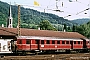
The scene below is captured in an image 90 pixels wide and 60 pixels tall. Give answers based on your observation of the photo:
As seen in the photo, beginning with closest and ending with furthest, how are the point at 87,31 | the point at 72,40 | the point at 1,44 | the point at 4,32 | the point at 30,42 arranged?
1. the point at 30,42
2. the point at 72,40
3. the point at 4,32
4. the point at 1,44
5. the point at 87,31

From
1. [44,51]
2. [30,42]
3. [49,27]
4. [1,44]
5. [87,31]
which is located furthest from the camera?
[87,31]

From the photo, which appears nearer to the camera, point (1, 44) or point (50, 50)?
point (50, 50)

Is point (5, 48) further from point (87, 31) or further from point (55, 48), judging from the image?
point (87, 31)

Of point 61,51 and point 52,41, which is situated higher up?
point 52,41

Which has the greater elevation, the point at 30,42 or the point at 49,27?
the point at 30,42

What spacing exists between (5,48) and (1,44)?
2.44 m

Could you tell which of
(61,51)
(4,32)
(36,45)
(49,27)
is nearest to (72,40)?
(61,51)

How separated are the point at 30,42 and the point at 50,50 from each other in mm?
5617

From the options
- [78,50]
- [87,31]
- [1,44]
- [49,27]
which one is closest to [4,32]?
[1,44]

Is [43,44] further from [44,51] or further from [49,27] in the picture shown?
[49,27]

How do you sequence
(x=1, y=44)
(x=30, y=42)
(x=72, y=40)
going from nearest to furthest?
(x=30, y=42), (x=72, y=40), (x=1, y=44)

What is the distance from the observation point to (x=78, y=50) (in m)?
48.0

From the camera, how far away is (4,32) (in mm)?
48625

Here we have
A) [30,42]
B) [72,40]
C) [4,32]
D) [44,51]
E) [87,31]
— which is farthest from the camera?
[87,31]
